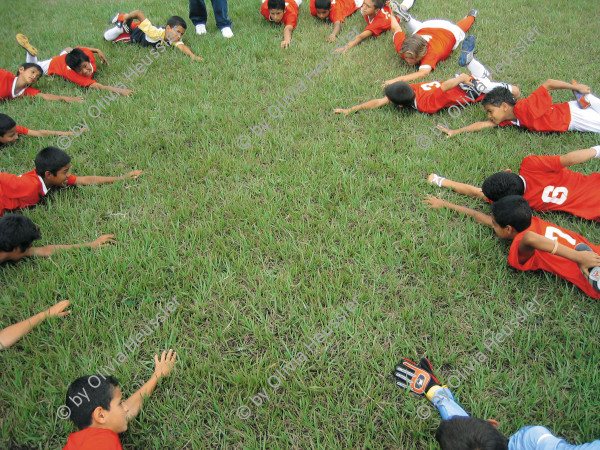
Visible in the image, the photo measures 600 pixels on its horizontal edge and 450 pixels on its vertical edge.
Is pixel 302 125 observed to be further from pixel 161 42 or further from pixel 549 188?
pixel 161 42

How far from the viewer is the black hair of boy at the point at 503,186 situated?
9.09 feet

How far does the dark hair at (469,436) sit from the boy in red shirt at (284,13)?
496 cm

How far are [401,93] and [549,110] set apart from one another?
1341mm

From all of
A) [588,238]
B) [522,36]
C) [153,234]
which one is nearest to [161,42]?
[153,234]

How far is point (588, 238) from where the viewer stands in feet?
8.69

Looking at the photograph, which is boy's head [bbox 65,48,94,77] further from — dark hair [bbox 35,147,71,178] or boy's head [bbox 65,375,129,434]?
boy's head [bbox 65,375,129,434]

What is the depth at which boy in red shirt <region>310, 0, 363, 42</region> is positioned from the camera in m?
5.51

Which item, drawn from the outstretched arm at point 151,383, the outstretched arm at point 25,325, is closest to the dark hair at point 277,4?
the outstretched arm at point 25,325

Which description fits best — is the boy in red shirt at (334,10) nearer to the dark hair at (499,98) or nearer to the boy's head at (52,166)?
the dark hair at (499,98)

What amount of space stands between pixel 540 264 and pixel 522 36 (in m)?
4.16

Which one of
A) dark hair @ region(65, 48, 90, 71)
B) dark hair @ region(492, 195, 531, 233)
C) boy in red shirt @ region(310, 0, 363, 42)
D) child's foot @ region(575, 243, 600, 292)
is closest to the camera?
child's foot @ region(575, 243, 600, 292)

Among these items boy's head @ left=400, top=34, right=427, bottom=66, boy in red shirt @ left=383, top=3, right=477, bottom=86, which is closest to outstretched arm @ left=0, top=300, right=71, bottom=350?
boy in red shirt @ left=383, top=3, right=477, bottom=86

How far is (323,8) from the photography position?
18.2ft

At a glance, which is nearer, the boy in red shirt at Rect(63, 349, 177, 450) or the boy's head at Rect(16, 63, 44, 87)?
the boy in red shirt at Rect(63, 349, 177, 450)
